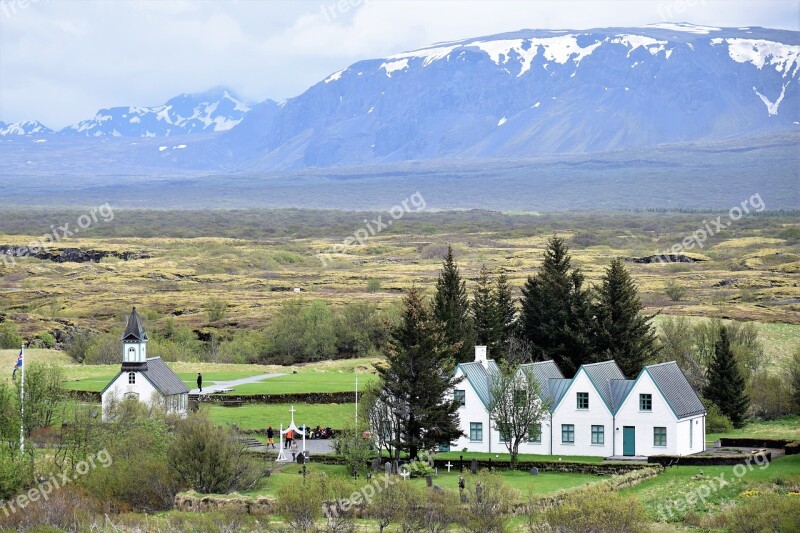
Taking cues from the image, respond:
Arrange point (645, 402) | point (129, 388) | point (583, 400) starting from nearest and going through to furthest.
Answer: point (645, 402) → point (583, 400) → point (129, 388)

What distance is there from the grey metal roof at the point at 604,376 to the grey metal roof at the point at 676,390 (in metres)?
1.85

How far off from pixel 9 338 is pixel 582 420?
57.4 metres

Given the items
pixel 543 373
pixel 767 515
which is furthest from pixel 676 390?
pixel 767 515

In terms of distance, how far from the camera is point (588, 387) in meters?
57.1

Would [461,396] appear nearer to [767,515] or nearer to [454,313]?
[454,313]

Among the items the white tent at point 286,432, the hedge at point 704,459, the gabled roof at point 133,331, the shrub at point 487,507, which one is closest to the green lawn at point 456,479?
the white tent at point 286,432

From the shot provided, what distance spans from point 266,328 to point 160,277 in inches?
2995

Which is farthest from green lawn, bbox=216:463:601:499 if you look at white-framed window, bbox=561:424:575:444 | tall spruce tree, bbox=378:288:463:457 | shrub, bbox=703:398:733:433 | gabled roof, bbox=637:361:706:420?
shrub, bbox=703:398:733:433

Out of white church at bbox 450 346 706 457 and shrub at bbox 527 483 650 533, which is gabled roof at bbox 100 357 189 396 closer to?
white church at bbox 450 346 706 457

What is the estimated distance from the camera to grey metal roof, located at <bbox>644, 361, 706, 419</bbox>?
183 ft

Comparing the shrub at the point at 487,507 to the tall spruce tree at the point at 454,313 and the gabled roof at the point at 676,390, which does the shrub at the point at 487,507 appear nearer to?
the gabled roof at the point at 676,390

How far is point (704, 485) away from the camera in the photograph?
4872 cm

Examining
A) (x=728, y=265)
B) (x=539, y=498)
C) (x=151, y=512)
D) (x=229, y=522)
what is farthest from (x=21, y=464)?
(x=728, y=265)

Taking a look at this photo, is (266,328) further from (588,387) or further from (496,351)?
(588,387)
